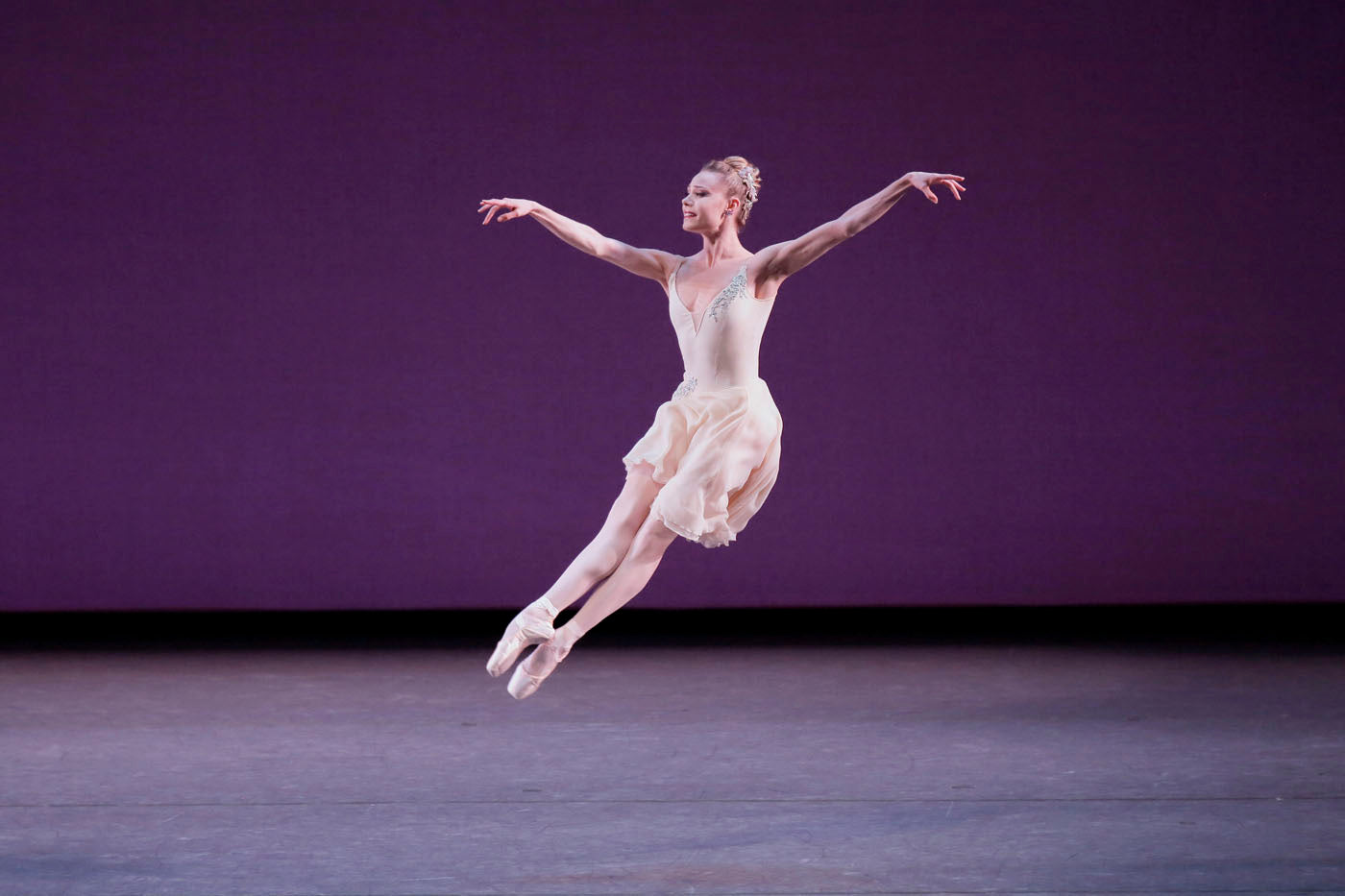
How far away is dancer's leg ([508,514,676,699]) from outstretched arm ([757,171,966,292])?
0.64m

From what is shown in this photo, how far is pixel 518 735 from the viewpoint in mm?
5031

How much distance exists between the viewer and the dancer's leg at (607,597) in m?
3.72

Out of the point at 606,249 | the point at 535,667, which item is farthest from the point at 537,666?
the point at 606,249

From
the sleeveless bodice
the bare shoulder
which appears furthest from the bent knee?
the bare shoulder

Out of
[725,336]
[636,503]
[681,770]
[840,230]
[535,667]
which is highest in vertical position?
[840,230]

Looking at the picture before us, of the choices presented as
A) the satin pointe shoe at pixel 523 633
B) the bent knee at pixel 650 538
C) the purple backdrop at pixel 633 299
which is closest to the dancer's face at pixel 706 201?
the bent knee at pixel 650 538

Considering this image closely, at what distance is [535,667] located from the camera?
148 inches

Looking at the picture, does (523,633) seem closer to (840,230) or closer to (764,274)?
(764,274)

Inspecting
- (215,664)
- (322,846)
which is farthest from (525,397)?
(322,846)

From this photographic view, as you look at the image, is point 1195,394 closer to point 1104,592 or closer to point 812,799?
point 1104,592

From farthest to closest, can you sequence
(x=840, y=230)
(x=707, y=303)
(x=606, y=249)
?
(x=606, y=249)
(x=707, y=303)
(x=840, y=230)

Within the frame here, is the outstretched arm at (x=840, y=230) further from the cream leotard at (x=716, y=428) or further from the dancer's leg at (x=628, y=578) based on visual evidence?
the dancer's leg at (x=628, y=578)

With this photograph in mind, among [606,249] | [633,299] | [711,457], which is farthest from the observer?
[633,299]

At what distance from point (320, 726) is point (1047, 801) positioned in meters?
2.28
